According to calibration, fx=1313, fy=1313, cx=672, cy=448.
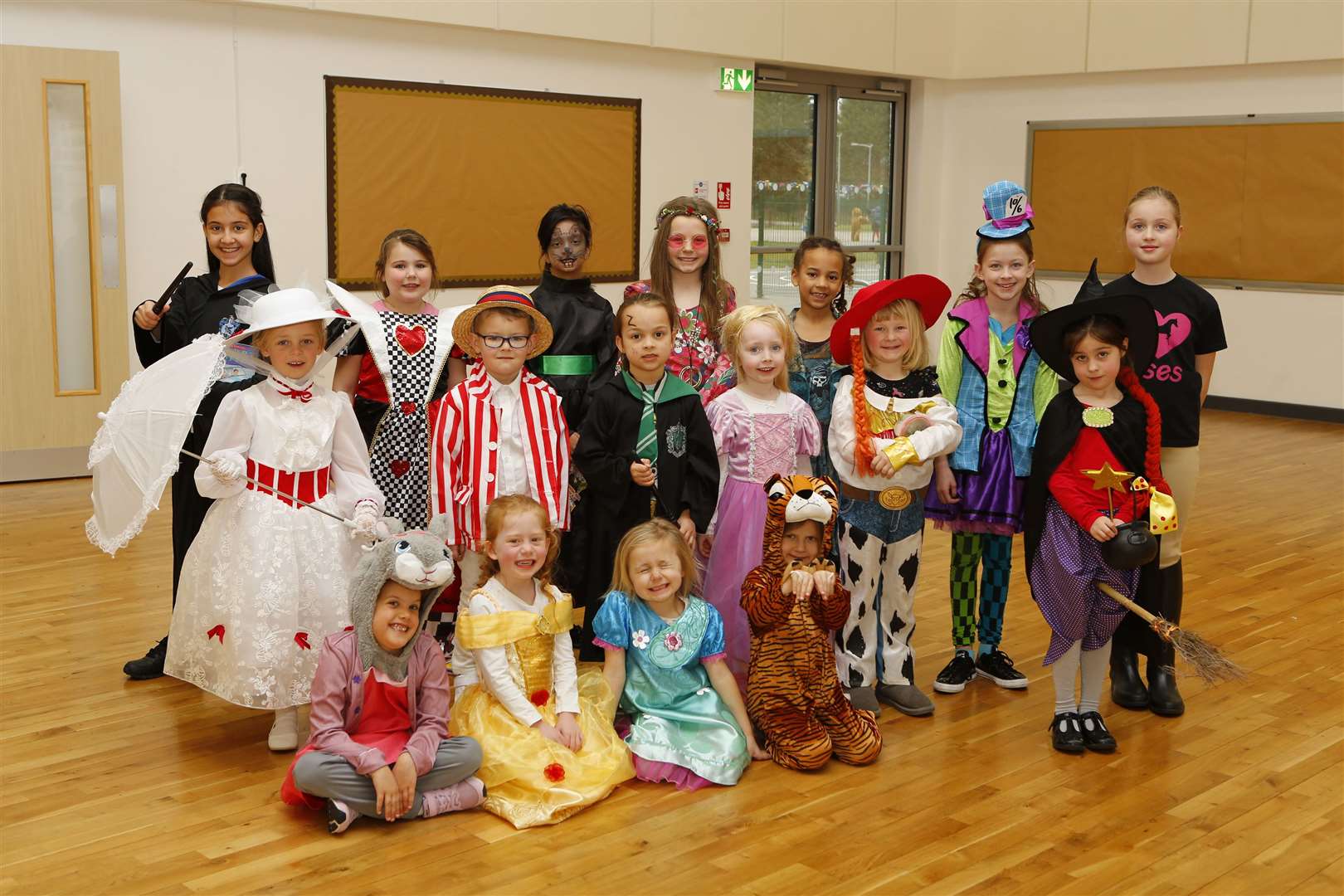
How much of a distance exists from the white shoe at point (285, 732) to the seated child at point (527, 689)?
1.59ft

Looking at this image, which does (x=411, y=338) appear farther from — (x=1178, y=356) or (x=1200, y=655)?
(x=1200, y=655)

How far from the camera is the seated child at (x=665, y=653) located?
3443 mm

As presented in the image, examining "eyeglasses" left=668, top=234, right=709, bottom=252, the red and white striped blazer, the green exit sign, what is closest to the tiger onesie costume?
the red and white striped blazer

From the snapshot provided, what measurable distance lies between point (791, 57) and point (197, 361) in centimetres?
752

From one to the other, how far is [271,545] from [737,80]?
7.31 metres

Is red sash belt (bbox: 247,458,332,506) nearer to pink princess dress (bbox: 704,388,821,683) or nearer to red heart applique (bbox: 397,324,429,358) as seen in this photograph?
red heart applique (bbox: 397,324,429,358)

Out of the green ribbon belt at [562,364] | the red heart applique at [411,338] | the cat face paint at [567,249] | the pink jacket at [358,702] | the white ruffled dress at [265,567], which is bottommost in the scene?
the pink jacket at [358,702]

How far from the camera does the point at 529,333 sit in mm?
3842

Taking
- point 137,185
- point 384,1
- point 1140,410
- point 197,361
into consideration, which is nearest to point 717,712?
point 1140,410

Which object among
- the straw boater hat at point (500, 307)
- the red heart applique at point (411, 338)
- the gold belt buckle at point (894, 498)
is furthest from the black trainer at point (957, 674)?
the red heart applique at point (411, 338)

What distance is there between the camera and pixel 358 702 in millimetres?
3172

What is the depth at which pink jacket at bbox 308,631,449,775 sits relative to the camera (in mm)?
3066

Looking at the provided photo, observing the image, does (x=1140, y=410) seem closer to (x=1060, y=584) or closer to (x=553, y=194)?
(x=1060, y=584)

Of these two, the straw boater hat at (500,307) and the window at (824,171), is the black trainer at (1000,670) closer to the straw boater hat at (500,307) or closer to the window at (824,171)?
the straw boater hat at (500,307)
